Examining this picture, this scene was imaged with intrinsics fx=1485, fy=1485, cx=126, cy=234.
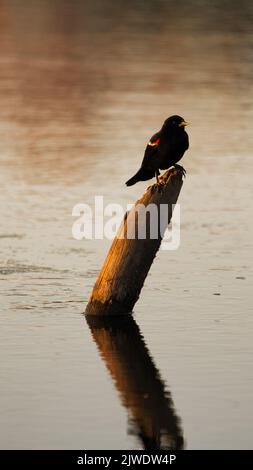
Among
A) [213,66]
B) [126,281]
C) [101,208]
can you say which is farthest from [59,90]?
[126,281]

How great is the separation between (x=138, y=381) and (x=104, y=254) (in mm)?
4222

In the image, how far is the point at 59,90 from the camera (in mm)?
28062

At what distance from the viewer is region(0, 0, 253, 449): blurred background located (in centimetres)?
970

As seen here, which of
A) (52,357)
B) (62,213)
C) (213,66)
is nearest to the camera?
(52,357)

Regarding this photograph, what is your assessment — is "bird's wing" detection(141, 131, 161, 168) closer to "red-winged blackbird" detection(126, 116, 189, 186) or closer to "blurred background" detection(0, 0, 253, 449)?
"red-winged blackbird" detection(126, 116, 189, 186)

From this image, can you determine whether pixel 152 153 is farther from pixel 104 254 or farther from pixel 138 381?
pixel 138 381

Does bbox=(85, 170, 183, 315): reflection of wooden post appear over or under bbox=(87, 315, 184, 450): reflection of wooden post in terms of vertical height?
over

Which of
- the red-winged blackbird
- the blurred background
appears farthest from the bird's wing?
the blurred background

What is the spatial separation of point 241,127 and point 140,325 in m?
11.5

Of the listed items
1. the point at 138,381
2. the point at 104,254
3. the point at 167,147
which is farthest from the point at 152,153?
the point at 138,381

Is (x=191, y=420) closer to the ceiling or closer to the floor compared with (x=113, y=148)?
closer to the floor

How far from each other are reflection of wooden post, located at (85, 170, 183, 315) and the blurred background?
227 millimetres

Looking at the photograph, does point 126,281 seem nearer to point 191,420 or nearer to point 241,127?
point 191,420

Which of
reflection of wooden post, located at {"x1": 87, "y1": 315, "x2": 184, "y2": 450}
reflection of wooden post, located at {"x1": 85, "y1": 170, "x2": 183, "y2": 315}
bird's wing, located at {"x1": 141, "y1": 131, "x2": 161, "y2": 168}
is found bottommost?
reflection of wooden post, located at {"x1": 87, "y1": 315, "x2": 184, "y2": 450}
